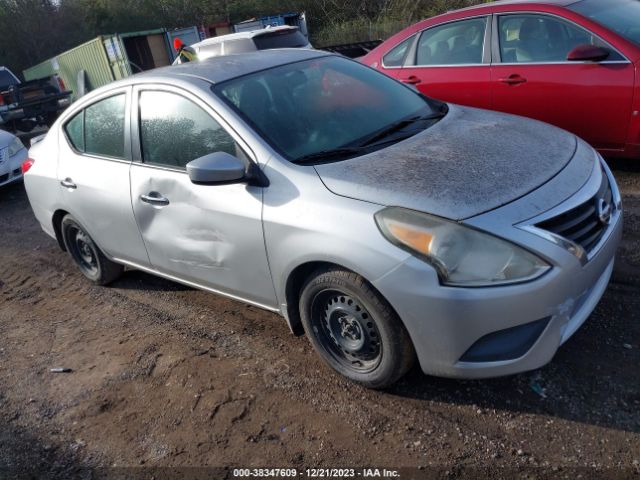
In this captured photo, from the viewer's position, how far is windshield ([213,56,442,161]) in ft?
10.8

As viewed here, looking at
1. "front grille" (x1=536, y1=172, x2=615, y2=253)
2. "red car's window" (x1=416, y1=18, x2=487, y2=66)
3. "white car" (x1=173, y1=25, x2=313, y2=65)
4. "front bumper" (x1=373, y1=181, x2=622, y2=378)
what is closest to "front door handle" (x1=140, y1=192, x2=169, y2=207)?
"front bumper" (x1=373, y1=181, x2=622, y2=378)

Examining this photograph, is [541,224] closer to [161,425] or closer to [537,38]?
[161,425]

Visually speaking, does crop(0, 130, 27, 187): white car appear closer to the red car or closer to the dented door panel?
the dented door panel

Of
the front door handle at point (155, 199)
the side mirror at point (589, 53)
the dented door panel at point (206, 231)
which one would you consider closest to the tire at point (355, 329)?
the dented door panel at point (206, 231)

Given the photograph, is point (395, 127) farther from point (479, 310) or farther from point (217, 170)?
point (479, 310)

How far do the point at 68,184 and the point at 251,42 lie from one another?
21.3 ft

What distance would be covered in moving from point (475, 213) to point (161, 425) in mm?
1981

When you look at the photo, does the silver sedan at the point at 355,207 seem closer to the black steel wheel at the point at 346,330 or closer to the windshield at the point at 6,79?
the black steel wheel at the point at 346,330

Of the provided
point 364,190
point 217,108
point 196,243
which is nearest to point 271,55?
point 217,108

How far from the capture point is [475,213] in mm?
2527

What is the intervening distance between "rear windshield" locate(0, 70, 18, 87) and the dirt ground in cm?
1424

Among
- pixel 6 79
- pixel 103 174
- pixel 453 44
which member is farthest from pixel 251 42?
pixel 6 79

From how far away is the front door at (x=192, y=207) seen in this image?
10.5 ft

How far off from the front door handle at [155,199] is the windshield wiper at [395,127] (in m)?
1.27
